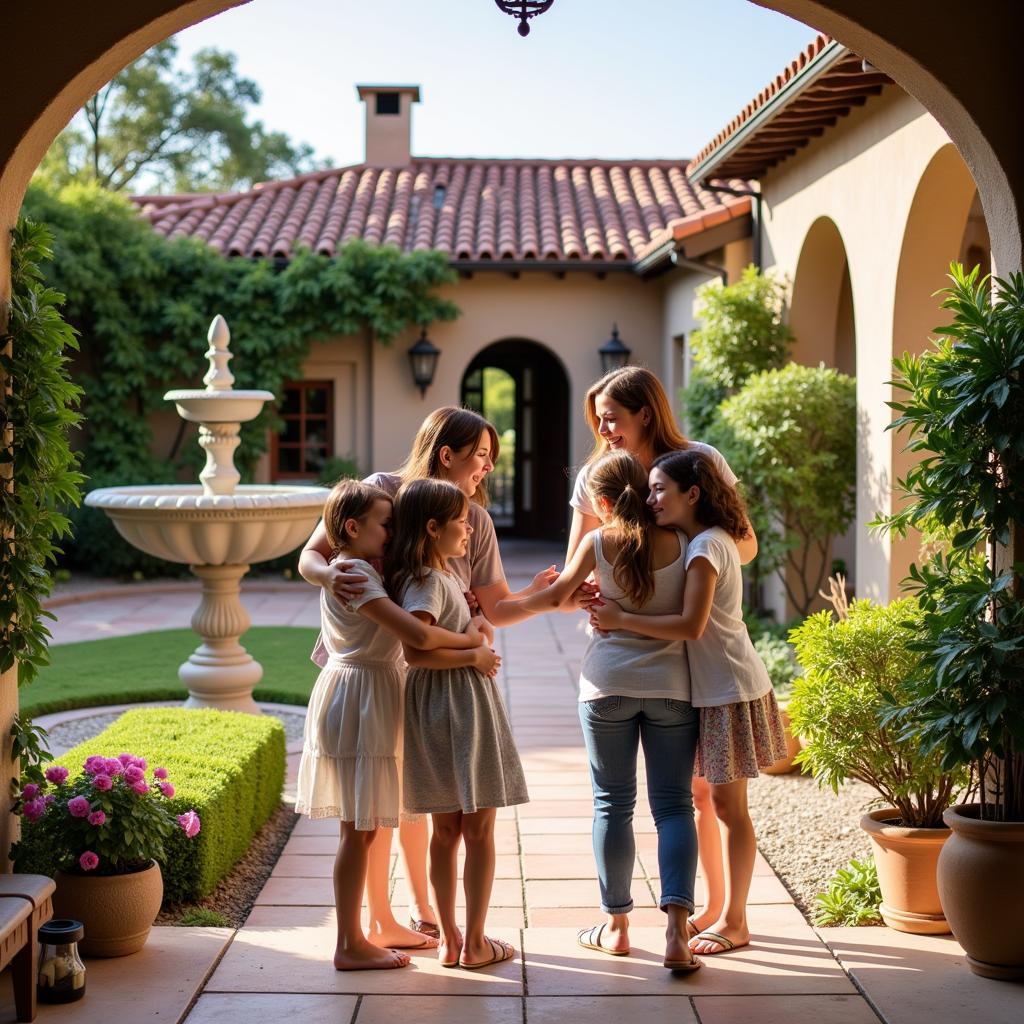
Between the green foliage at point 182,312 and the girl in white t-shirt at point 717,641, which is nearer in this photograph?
the girl in white t-shirt at point 717,641

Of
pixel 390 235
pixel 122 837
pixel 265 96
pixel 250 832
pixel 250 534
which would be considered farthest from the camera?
pixel 265 96

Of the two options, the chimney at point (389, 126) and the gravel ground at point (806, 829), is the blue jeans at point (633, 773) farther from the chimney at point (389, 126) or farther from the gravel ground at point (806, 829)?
the chimney at point (389, 126)

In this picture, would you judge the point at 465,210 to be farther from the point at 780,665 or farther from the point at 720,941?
the point at 720,941

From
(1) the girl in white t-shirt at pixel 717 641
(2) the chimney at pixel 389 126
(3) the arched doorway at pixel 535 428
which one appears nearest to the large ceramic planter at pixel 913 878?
(1) the girl in white t-shirt at pixel 717 641

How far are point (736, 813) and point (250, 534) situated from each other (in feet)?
12.9

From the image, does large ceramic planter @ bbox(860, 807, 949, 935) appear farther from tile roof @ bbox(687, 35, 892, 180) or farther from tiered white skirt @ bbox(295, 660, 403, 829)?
tile roof @ bbox(687, 35, 892, 180)

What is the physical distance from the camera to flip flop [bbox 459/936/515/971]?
3.75m

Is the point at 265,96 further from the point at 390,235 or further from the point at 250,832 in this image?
the point at 250,832

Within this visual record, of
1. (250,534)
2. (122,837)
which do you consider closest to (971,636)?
(122,837)

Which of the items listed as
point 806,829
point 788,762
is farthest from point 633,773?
point 788,762

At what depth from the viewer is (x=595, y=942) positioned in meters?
3.95

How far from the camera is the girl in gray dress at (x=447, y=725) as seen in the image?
3.62 metres

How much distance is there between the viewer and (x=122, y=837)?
12.7ft

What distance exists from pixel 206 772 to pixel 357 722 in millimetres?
1481
